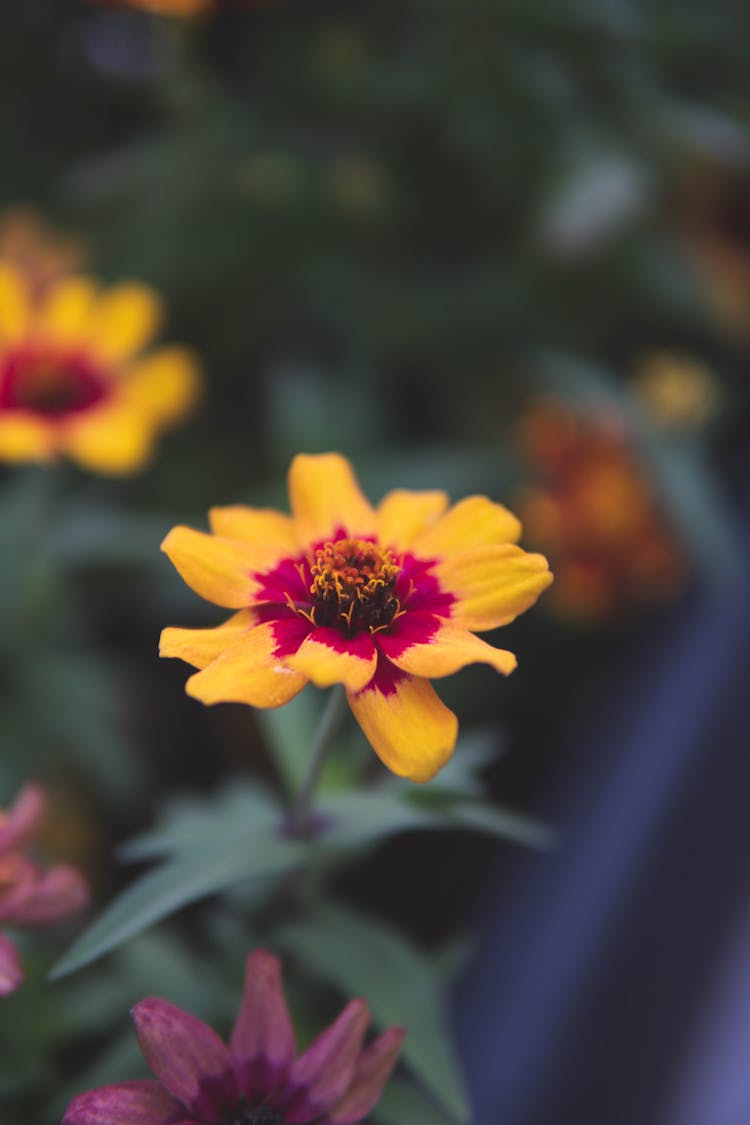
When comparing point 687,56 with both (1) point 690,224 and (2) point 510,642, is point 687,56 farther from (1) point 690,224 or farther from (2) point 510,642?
(2) point 510,642

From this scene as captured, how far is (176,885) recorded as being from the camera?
509mm

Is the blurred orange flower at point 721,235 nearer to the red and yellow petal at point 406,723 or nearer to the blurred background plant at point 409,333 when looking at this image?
the blurred background plant at point 409,333

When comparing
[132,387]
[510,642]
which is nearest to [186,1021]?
[132,387]

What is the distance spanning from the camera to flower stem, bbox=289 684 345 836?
1.64 feet

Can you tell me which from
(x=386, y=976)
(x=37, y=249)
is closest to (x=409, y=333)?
(x=37, y=249)

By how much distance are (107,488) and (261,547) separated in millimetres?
886

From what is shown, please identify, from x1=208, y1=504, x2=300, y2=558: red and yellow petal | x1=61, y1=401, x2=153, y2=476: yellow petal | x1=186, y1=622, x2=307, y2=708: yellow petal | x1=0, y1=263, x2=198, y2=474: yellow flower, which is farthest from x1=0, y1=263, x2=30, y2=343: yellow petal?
x1=186, y1=622, x2=307, y2=708: yellow petal

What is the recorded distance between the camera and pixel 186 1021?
1.46 ft

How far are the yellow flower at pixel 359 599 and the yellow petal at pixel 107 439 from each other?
0.24 meters

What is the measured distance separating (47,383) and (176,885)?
51cm

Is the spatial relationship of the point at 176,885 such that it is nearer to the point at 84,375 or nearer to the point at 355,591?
the point at 355,591

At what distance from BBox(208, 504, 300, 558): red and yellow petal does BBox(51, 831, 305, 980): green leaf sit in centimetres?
15

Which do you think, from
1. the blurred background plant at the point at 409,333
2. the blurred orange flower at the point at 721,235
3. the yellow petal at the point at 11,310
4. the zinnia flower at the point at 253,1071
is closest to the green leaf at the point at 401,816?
the zinnia flower at the point at 253,1071

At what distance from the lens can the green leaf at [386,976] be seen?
532mm
